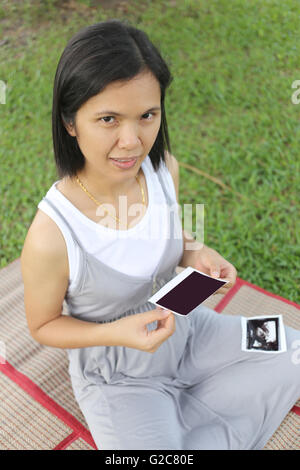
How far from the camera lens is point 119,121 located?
1.43 m

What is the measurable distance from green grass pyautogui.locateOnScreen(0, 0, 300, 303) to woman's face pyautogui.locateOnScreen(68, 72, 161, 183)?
142 centimetres

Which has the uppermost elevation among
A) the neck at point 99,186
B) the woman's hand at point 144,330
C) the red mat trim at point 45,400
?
the neck at point 99,186

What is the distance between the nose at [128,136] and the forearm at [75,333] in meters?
0.64

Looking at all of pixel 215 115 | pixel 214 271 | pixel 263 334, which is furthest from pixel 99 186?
pixel 215 115

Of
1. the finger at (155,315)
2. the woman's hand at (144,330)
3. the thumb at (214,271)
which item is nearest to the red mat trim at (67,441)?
the woman's hand at (144,330)

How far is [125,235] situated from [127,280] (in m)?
0.17

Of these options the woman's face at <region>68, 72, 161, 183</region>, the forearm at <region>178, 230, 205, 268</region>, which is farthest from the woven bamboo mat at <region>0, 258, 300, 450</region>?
the woman's face at <region>68, 72, 161, 183</region>

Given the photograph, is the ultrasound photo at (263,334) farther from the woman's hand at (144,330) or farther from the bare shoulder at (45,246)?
the bare shoulder at (45,246)

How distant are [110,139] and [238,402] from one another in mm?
1178

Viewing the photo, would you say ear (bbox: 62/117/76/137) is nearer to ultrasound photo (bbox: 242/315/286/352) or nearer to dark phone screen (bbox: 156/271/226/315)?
dark phone screen (bbox: 156/271/226/315)

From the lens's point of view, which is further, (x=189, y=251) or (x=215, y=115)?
(x=215, y=115)

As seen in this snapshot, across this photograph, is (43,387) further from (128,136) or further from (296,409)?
(128,136)

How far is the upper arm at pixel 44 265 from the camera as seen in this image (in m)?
1.56

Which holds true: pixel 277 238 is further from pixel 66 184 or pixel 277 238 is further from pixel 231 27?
pixel 231 27
